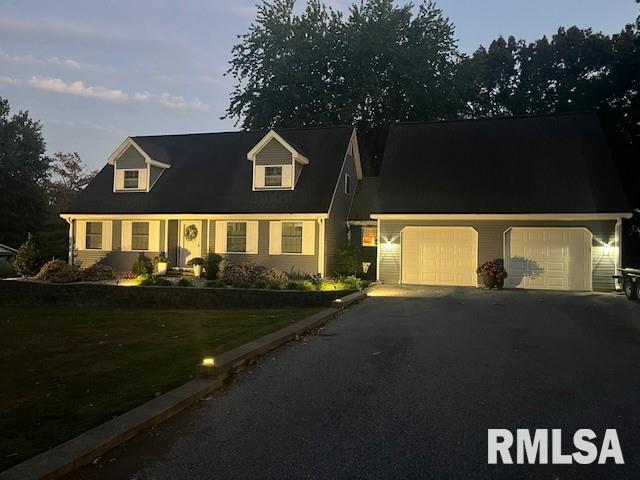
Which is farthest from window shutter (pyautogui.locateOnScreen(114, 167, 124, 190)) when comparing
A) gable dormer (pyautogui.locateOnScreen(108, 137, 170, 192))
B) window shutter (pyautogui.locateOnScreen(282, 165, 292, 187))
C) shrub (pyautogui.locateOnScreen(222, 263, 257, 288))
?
shrub (pyautogui.locateOnScreen(222, 263, 257, 288))

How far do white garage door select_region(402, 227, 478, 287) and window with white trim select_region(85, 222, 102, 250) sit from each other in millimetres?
13326

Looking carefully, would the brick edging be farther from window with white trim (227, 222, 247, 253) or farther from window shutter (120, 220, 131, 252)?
window shutter (120, 220, 131, 252)

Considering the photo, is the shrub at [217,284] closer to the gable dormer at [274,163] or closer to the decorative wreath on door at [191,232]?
the decorative wreath on door at [191,232]

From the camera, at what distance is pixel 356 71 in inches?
1348

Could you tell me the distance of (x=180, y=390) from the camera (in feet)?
19.2

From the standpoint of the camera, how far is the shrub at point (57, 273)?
20297mm

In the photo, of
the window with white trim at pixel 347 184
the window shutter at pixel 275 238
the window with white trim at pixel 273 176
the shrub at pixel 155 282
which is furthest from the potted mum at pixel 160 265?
the window with white trim at pixel 347 184

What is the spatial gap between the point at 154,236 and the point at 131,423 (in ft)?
62.9

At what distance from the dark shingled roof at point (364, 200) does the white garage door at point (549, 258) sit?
234 inches

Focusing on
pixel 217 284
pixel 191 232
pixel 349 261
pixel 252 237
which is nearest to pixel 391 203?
pixel 349 261

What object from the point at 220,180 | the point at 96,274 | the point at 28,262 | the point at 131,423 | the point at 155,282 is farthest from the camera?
the point at 220,180

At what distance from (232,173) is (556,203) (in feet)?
43.2

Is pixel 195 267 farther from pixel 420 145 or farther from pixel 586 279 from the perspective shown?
pixel 586 279

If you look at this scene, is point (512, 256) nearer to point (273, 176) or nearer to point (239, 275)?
point (239, 275)
